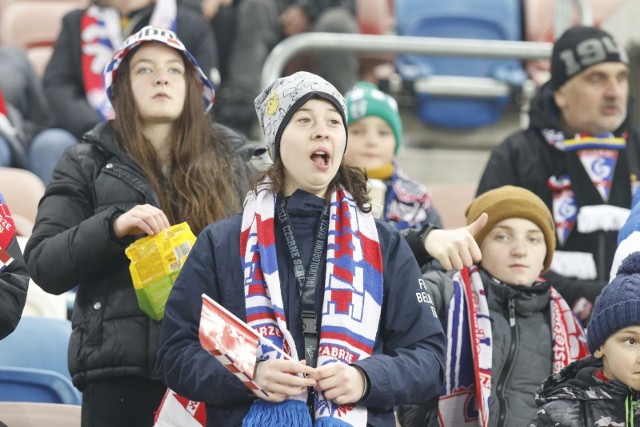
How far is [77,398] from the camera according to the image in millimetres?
5211

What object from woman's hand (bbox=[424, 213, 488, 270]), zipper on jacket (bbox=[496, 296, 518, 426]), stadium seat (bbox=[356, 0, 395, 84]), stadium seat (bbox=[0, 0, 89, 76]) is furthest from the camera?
stadium seat (bbox=[0, 0, 89, 76])

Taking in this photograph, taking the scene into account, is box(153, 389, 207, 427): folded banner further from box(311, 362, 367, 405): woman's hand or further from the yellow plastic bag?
box(311, 362, 367, 405): woman's hand

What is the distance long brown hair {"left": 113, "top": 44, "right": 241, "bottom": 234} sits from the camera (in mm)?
4855

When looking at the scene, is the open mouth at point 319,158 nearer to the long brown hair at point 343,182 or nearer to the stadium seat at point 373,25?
the long brown hair at point 343,182

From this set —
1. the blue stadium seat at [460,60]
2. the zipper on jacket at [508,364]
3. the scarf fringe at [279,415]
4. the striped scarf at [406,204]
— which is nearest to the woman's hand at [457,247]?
the scarf fringe at [279,415]

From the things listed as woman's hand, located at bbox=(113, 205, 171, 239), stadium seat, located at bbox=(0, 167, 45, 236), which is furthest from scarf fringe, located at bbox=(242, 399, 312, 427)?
stadium seat, located at bbox=(0, 167, 45, 236)

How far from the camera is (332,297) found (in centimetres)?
399

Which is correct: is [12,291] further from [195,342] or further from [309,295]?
[309,295]

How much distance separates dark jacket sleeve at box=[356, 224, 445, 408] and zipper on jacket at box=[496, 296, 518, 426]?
0.71 meters

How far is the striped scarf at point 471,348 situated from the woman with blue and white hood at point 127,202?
2.63ft

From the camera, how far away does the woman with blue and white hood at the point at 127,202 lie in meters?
4.58

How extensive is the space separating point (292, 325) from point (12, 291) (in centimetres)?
92

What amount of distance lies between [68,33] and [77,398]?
9.69 feet

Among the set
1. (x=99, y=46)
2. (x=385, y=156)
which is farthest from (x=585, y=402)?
(x=99, y=46)
